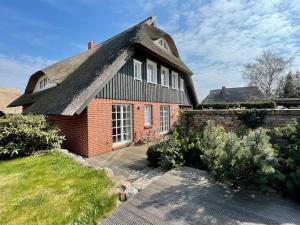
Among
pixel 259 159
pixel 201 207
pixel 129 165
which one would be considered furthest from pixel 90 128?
pixel 259 159

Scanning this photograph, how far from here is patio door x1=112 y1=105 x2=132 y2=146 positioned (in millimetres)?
9422

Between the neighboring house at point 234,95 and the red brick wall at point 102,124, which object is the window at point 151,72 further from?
the neighboring house at point 234,95

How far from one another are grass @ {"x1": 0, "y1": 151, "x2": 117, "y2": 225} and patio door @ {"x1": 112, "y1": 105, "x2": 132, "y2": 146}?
10.3ft

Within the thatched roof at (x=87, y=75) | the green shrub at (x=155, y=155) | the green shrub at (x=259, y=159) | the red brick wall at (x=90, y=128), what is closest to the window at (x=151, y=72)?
the thatched roof at (x=87, y=75)

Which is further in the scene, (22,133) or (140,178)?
(22,133)

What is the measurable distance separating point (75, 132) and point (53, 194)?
433 cm

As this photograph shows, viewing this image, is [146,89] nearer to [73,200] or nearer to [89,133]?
[89,133]

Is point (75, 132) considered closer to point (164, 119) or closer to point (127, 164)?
point (127, 164)

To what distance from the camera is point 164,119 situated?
44.8 feet

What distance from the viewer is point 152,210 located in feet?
12.2

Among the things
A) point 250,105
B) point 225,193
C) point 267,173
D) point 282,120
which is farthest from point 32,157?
point 250,105

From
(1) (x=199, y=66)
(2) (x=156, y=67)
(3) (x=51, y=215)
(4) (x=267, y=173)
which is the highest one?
(1) (x=199, y=66)

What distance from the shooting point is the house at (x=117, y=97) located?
8102 mm

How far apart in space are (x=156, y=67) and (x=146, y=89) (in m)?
1.91
